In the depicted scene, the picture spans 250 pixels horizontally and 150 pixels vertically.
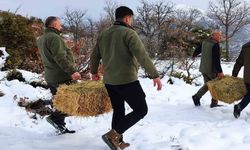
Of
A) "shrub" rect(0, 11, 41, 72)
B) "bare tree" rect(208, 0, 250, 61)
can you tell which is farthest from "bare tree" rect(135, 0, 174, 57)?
"shrub" rect(0, 11, 41, 72)

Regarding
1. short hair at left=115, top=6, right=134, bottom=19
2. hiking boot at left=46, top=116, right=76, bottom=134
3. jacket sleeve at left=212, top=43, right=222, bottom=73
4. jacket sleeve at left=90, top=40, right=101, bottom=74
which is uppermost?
short hair at left=115, top=6, right=134, bottom=19

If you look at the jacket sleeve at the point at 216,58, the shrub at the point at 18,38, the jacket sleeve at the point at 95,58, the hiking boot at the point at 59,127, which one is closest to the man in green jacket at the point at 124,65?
the jacket sleeve at the point at 95,58

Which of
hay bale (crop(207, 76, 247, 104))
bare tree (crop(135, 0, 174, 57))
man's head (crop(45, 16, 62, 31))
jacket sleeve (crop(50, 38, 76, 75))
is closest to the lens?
jacket sleeve (crop(50, 38, 76, 75))

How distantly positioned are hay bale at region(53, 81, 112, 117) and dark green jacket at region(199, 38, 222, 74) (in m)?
3.29

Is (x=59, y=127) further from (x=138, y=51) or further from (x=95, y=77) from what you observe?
(x=138, y=51)

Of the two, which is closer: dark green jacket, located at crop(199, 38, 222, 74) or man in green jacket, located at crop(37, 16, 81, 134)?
man in green jacket, located at crop(37, 16, 81, 134)

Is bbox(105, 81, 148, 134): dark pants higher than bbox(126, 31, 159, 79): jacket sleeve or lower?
lower

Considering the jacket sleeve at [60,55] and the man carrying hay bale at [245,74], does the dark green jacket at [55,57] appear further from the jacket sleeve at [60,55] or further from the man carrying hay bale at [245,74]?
the man carrying hay bale at [245,74]

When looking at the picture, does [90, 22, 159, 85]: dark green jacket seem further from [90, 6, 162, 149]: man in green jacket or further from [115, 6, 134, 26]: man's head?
[115, 6, 134, 26]: man's head

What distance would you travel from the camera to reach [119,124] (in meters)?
5.25

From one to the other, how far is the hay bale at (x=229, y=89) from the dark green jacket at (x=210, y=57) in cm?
39

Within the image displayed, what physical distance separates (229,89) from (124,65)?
11.2 ft

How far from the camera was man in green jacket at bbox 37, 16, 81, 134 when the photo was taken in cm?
588

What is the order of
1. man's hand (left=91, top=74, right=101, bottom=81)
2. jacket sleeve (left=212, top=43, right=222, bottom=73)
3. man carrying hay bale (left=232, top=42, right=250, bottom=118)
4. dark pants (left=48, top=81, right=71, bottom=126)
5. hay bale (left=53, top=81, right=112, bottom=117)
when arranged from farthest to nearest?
jacket sleeve (left=212, top=43, right=222, bottom=73), man carrying hay bale (left=232, top=42, right=250, bottom=118), dark pants (left=48, top=81, right=71, bottom=126), hay bale (left=53, top=81, right=112, bottom=117), man's hand (left=91, top=74, right=101, bottom=81)
